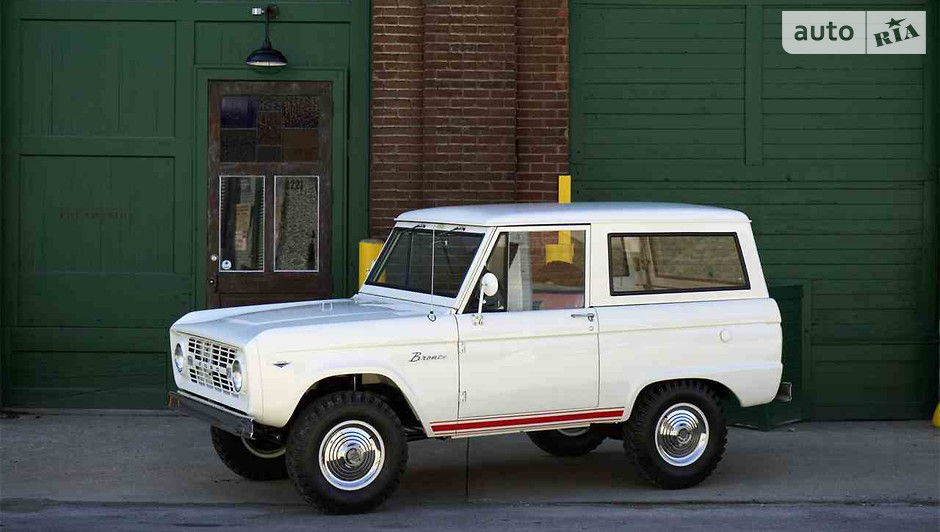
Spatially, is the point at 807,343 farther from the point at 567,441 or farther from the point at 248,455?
the point at 248,455

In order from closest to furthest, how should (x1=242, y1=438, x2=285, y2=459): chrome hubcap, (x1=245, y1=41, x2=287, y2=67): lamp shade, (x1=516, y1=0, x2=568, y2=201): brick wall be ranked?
(x1=242, y1=438, x2=285, y2=459): chrome hubcap < (x1=245, y1=41, x2=287, y2=67): lamp shade < (x1=516, y1=0, x2=568, y2=201): brick wall

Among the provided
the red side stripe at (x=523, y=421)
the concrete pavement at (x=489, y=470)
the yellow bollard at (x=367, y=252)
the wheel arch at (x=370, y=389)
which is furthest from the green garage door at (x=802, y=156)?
the wheel arch at (x=370, y=389)

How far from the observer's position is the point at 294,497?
8242 mm

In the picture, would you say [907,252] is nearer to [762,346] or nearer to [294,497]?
[762,346]

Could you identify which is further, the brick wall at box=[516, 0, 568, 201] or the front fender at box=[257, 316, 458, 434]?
the brick wall at box=[516, 0, 568, 201]

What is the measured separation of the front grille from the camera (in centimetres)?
764

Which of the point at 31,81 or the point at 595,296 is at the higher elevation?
the point at 31,81

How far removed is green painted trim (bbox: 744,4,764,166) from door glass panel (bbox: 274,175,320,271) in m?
3.76

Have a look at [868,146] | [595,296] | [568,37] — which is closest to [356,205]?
[568,37]

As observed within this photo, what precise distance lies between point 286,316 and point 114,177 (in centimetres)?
400

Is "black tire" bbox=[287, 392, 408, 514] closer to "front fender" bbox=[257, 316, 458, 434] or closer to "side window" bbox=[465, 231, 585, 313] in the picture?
"front fender" bbox=[257, 316, 458, 434]

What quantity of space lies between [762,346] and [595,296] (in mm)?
1202

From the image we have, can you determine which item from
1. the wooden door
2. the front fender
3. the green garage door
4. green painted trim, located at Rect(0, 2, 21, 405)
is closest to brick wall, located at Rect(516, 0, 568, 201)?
the green garage door

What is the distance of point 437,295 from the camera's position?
8.21 metres
